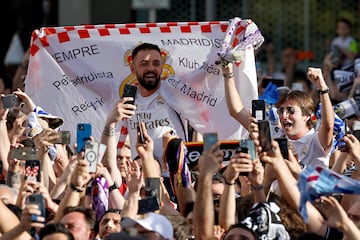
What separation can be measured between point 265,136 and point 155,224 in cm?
105

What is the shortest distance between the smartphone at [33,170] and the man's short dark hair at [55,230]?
29.5 inches

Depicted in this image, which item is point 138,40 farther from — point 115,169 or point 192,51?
point 115,169

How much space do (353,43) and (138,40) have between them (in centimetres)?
624

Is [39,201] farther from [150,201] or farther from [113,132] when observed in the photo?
[113,132]

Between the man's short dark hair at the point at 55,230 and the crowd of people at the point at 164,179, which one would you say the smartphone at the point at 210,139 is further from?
the man's short dark hair at the point at 55,230

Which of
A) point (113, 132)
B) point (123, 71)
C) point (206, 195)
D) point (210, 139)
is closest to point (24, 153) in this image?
point (113, 132)

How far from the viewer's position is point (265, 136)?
386 inches

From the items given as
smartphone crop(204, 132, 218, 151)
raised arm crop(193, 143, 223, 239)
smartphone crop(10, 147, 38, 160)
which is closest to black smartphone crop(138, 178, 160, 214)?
raised arm crop(193, 143, 223, 239)

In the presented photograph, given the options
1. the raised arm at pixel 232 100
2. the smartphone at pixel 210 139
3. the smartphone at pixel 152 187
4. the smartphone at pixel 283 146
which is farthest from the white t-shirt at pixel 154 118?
the smartphone at pixel 210 139

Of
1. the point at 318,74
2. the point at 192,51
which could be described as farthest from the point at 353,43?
the point at 318,74

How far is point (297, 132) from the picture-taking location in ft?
38.5

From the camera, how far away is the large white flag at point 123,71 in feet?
41.5

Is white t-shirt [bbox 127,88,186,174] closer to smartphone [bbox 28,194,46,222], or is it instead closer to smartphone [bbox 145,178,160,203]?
smartphone [bbox 145,178,160,203]

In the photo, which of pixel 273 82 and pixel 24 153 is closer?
pixel 24 153
